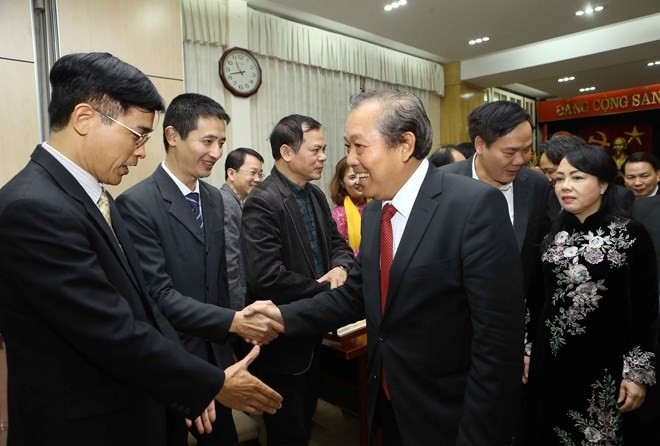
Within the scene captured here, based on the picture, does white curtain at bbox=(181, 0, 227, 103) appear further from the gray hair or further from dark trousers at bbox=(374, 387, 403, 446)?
dark trousers at bbox=(374, 387, 403, 446)

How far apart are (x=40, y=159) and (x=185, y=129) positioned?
2.68 feet

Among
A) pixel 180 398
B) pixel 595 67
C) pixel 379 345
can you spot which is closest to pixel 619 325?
pixel 379 345

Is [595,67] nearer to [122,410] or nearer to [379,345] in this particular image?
[379,345]

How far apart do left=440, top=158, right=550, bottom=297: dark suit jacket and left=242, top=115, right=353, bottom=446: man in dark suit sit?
82 centimetres

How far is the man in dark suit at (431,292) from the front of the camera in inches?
45.6

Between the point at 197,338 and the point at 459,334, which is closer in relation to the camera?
the point at 459,334

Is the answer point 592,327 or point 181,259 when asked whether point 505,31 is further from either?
point 181,259

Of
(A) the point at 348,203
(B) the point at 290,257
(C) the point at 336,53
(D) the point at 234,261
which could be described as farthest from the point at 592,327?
(C) the point at 336,53

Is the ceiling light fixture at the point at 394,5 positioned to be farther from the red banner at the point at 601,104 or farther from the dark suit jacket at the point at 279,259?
the red banner at the point at 601,104

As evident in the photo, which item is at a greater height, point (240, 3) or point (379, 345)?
point (240, 3)

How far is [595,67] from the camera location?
7.45 m

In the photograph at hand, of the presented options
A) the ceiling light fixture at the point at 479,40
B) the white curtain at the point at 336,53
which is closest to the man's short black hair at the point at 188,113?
the white curtain at the point at 336,53

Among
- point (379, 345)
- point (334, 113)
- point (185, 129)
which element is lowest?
point (379, 345)

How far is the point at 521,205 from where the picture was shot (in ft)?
7.20
